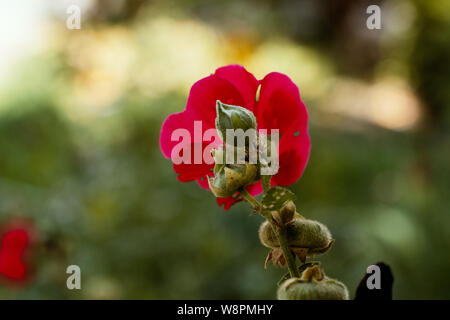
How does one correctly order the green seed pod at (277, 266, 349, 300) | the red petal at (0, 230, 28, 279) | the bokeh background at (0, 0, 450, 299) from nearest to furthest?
the green seed pod at (277, 266, 349, 300)
the red petal at (0, 230, 28, 279)
the bokeh background at (0, 0, 450, 299)

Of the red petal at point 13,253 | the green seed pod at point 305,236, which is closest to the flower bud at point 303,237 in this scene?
the green seed pod at point 305,236

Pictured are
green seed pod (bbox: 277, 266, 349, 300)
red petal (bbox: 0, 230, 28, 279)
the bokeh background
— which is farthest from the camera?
the bokeh background

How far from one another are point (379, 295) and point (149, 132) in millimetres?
1878

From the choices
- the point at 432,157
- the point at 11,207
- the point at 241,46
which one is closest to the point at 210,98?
the point at 11,207

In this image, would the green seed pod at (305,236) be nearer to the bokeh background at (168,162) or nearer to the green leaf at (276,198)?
the green leaf at (276,198)

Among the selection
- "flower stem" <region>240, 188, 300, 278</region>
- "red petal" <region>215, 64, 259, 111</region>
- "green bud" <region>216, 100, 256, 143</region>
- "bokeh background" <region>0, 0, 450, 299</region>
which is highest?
"bokeh background" <region>0, 0, 450, 299</region>

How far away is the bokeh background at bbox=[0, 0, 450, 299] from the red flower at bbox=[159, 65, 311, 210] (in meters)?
0.88

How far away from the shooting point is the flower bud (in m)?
0.26

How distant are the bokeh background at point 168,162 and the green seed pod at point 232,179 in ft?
2.99

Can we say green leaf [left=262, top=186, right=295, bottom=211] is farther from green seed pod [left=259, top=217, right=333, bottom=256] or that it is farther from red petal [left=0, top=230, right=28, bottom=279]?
red petal [left=0, top=230, right=28, bottom=279]

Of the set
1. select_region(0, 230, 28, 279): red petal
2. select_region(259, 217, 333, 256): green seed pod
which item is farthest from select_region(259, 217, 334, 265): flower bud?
select_region(0, 230, 28, 279): red petal

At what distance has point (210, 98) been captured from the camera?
0.91 feet

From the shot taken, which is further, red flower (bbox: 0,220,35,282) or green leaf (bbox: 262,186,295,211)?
red flower (bbox: 0,220,35,282)
